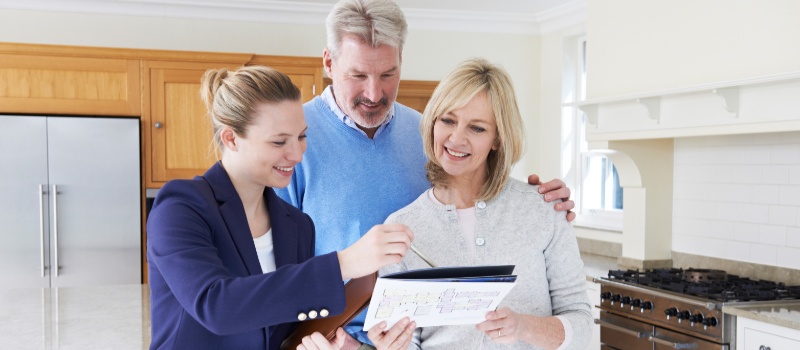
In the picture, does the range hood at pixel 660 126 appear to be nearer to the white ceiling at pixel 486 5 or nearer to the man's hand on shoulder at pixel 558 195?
the man's hand on shoulder at pixel 558 195

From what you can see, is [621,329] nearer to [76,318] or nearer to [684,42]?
[684,42]

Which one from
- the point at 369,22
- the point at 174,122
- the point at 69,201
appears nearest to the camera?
the point at 369,22

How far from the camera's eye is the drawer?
2.40m

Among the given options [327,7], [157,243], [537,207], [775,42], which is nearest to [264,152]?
[157,243]

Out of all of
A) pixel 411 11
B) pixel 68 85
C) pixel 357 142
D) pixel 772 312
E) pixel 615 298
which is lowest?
pixel 615 298

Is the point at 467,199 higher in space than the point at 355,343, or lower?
higher

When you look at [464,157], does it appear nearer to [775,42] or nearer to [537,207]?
[537,207]

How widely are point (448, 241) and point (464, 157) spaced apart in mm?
214

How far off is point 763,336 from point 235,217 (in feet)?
7.29

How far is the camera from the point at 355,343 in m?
1.44

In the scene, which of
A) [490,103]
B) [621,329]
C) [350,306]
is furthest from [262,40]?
[350,306]

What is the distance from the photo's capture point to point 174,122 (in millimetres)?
4715

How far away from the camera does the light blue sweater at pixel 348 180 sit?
178cm

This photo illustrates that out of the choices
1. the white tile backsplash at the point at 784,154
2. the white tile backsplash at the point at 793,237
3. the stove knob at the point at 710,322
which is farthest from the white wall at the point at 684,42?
the stove knob at the point at 710,322
